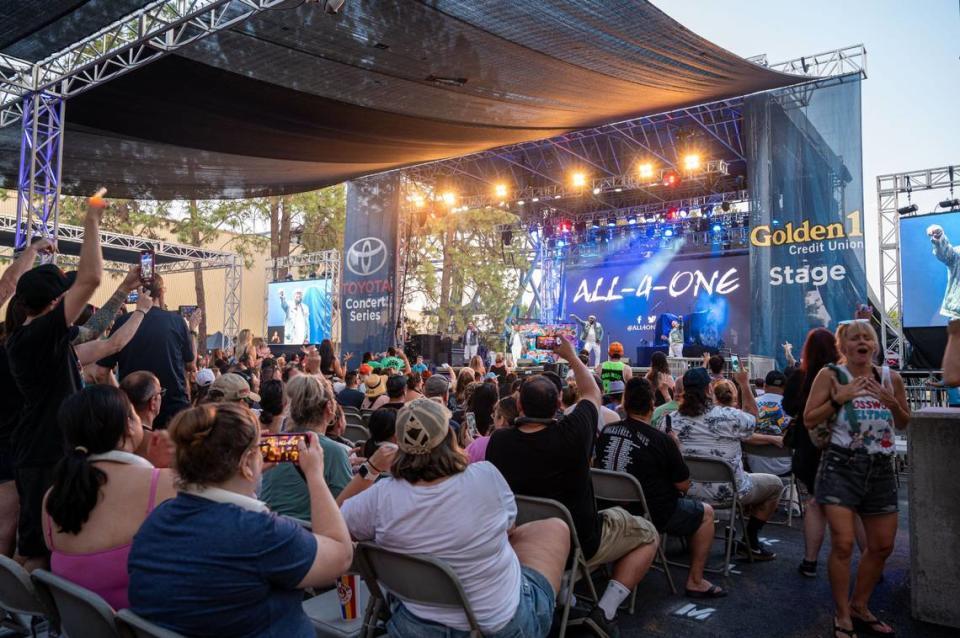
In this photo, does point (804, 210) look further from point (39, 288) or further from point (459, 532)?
point (39, 288)

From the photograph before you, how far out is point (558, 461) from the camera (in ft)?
9.32

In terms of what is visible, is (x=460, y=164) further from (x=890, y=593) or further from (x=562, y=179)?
(x=890, y=593)

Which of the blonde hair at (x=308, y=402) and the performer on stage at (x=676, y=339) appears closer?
the blonde hair at (x=308, y=402)

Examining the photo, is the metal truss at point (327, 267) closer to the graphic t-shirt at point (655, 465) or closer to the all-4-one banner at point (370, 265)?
the all-4-one banner at point (370, 265)

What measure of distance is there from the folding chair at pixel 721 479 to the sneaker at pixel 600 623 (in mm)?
1336

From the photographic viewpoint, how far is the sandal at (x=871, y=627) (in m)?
3.01

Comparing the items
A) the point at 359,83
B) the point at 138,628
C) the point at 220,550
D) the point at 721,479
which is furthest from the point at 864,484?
the point at 359,83

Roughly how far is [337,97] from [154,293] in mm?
6099

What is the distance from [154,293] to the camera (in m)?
3.54

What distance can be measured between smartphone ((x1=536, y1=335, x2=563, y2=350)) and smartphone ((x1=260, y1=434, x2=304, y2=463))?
78.9 inches

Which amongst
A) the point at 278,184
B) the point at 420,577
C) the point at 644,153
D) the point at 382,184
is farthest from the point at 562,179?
the point at 420,577

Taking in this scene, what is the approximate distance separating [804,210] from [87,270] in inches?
464

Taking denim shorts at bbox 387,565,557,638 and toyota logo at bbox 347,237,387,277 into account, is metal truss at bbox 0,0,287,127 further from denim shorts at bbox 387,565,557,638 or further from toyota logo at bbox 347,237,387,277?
toyota logo at bbox 347,237,387,277

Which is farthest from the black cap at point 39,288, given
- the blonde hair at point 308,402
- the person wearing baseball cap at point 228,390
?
the person wearing baseball cap at point 228,390
